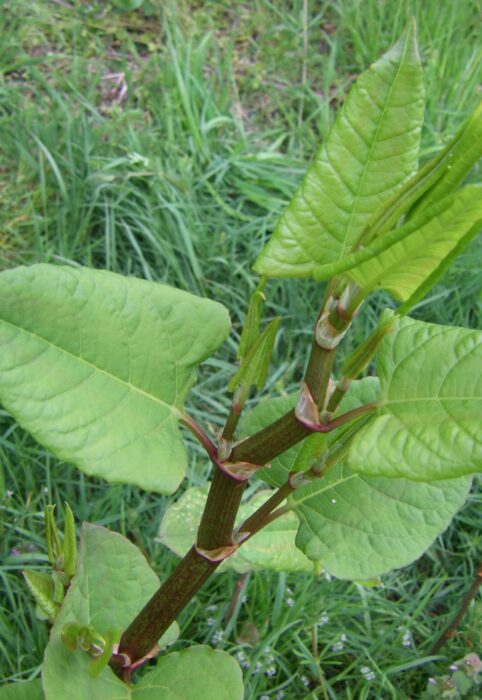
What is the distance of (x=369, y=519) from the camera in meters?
1.16

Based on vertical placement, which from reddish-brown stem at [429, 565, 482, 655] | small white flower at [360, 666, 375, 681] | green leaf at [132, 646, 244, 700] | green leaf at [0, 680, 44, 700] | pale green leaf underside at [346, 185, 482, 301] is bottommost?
small white flower at [360, 666, 375, 681]

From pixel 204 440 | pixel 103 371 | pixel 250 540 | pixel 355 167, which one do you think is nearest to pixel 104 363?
pixel 103 371

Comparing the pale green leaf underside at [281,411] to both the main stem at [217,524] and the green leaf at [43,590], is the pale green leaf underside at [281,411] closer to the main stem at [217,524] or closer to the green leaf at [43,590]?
the main stem at [217,524]

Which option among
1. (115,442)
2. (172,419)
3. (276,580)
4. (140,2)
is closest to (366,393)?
(172,419)

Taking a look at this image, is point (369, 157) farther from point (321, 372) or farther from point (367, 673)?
point (367, 673)

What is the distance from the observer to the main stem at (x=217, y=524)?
92cm

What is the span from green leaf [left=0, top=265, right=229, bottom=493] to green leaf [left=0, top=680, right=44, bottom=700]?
25.9 inches

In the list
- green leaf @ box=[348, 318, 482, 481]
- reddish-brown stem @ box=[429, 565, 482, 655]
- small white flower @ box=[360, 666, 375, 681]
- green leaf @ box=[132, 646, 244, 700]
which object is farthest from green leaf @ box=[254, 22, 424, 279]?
small white flower @ box=[360, 666, 375, 681]

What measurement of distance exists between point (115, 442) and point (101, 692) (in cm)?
50

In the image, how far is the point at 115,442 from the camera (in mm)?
962

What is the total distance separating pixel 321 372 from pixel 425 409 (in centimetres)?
12

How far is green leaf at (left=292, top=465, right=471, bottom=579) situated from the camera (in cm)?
113

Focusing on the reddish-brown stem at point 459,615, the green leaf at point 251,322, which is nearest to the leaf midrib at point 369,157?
the green leaf at point 251,322

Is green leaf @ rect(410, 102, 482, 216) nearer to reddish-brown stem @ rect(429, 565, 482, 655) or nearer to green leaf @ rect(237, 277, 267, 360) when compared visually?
green leaf @ rect(237, 277, 267, 360)
